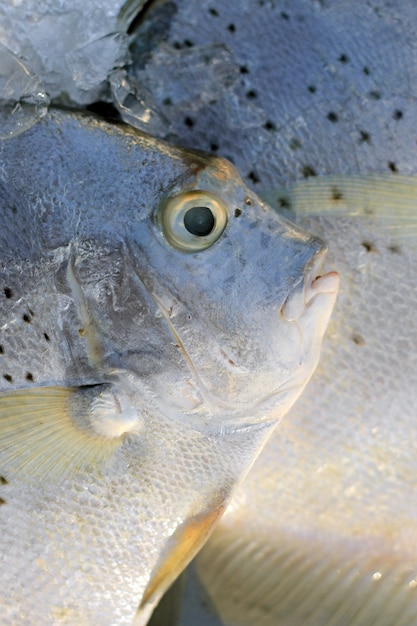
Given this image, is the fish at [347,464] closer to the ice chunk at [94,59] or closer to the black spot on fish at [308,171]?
the black spot on fish at [308,171]

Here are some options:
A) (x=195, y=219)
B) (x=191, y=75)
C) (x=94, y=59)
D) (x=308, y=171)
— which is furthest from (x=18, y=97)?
(x=308, y=171)

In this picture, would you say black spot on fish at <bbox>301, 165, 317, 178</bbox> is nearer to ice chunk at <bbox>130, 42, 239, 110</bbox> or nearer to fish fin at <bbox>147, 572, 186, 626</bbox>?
ice chunk at <bbox>130, 42, 239, 110</bbox>

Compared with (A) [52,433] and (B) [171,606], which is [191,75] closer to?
(A) [52,433]

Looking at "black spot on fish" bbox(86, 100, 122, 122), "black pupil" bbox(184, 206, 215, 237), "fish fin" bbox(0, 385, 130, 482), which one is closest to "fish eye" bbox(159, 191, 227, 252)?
"black pupil" bbox(184, 206, 215, 237)

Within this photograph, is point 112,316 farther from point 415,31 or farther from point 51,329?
point 415,31

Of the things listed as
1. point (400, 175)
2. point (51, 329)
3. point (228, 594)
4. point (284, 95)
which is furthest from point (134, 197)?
point (228, 594)
